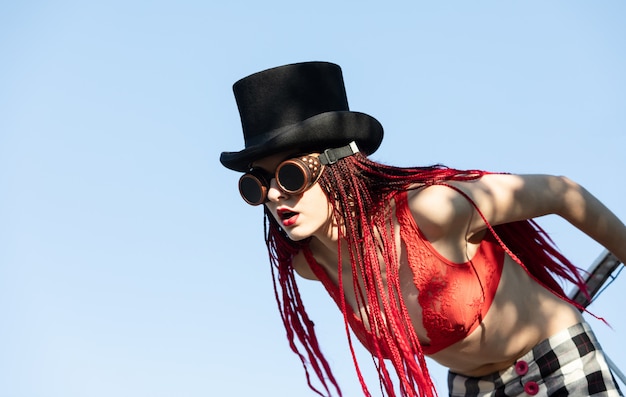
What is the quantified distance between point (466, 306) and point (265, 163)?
86cm

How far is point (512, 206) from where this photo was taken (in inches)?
141

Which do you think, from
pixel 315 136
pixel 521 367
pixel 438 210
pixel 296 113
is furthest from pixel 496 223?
pixel 296 113

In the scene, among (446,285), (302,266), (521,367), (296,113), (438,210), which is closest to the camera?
(438,210)

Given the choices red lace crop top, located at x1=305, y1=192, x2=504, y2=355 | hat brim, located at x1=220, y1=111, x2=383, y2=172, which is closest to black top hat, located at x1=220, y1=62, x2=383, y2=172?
hat brim, located at x1=220, y1=111, x2=383, y2=172

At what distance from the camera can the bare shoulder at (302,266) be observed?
4215 millimetres

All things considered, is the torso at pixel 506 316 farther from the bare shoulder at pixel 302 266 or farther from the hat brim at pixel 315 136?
the bare shoulder at pixel 302 266

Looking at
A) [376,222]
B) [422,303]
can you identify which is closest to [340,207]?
[376,222]

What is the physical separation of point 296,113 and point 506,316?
1.02 m

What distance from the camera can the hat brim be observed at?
12.1 ft

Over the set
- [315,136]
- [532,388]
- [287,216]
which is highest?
[315,136]

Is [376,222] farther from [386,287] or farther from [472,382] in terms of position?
[472,382]

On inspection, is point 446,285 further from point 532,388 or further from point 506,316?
point 532,388

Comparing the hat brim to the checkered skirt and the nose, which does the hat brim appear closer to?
the nose

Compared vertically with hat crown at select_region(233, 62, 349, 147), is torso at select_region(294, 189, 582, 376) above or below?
below
